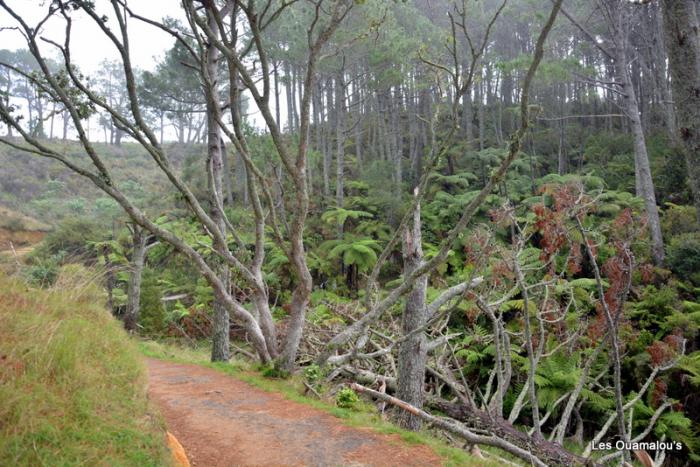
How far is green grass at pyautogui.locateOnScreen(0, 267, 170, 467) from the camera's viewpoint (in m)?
2.38

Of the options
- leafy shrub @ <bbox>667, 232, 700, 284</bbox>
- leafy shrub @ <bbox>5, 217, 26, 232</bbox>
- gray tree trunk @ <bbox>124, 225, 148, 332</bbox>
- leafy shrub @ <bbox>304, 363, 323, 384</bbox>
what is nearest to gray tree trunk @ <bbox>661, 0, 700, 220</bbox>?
leafy shrub @ <bbox>304, 363, 323, 384</bbox>

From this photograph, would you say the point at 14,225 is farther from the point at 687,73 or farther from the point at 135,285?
the point at 687,73

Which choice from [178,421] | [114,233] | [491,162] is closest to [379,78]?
[491,162]

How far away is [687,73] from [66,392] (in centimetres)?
430

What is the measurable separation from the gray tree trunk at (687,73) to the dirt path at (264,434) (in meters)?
2.93

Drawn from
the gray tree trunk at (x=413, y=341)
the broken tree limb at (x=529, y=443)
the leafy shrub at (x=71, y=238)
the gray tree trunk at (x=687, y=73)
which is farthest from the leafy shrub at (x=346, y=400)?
the leafy shrub at (x=71, y=238)

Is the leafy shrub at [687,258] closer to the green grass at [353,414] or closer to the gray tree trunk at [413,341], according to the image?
the gray tree trunk at [413,341]

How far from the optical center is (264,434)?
13.1ft

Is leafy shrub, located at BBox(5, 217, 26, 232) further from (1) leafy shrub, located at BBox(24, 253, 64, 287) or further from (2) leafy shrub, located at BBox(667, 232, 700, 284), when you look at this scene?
(2) leafy shrub, located at BBox(667, 232, 700, 284)

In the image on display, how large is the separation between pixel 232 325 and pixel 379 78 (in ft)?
40.4

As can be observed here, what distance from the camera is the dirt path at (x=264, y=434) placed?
3.56 meters

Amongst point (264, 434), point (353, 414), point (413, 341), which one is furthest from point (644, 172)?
point (264, 434)

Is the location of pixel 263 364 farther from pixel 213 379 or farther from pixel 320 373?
pixel 320 373

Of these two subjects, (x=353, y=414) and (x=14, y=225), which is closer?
(x=353, y=414)
